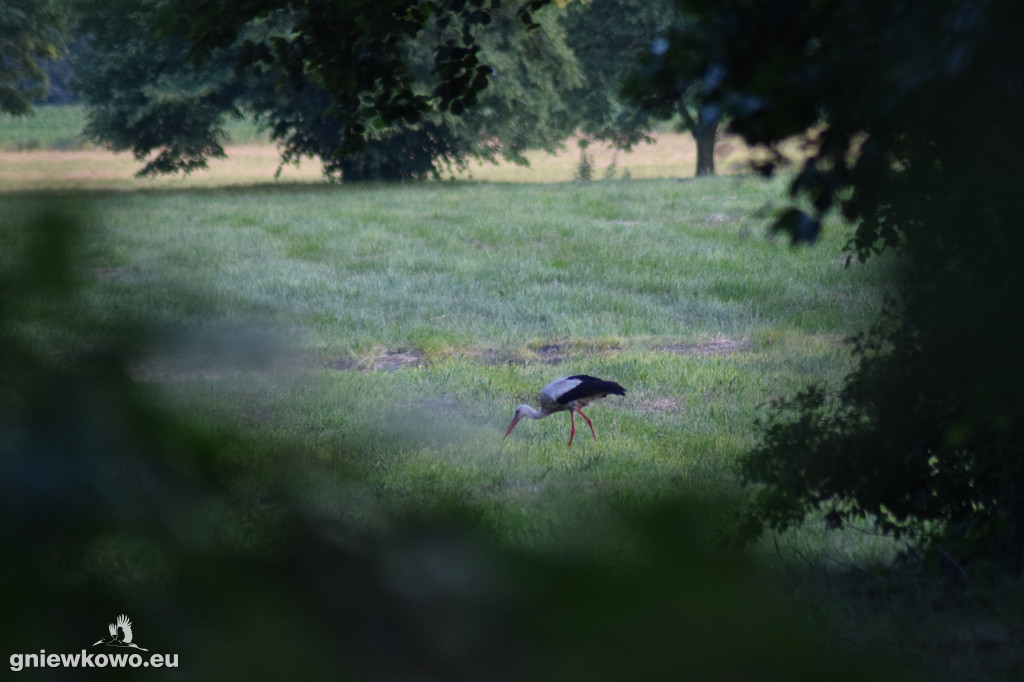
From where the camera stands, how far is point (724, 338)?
9820 millimetres

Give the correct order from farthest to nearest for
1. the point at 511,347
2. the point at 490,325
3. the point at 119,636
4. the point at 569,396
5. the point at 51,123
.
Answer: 1. the point at 51,123
2. the point at 490,325
3. the point at 511,347
4. the point at 569,396
5. the point at 119,636

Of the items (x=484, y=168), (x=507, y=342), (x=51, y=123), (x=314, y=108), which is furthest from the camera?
(x=484, y=168)

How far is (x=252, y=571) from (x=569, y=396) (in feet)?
19.7

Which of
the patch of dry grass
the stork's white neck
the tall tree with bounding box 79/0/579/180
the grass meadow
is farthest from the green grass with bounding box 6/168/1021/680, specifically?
the patch of dry grass

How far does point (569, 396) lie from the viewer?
659cm

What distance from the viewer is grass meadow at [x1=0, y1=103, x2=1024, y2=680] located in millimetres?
687

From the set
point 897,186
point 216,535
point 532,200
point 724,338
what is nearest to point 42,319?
point 216,535

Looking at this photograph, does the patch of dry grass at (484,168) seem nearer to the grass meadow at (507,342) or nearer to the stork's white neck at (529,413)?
the grass meadow at (507,342)

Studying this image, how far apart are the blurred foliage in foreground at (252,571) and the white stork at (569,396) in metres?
5.92

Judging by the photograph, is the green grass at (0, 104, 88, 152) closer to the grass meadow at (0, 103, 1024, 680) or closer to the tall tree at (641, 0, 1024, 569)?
the grass meadow at (0, 103, 1024, 680)

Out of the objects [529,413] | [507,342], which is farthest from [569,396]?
[507,342]

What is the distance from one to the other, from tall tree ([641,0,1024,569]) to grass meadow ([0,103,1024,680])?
220 millimetres

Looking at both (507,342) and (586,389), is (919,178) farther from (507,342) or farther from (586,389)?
(507,342)

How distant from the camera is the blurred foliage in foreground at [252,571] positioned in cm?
56
